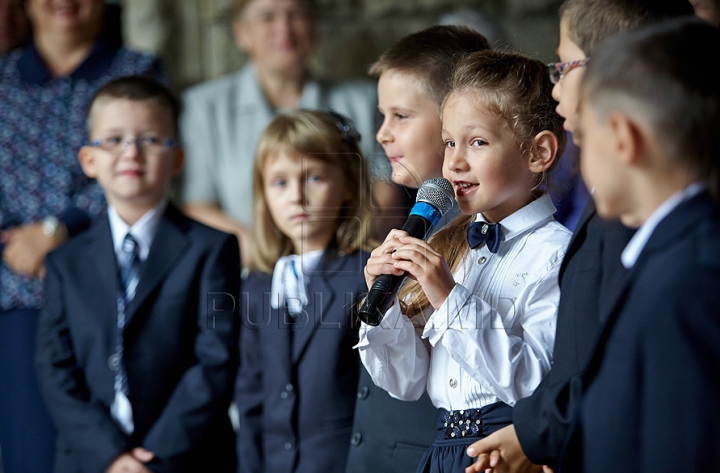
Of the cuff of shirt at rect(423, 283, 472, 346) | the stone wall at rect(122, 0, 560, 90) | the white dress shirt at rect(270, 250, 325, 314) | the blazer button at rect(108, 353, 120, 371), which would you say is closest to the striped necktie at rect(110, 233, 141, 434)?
the blazer button at rect(108, 353, 120, 371)

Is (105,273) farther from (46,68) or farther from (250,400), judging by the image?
(46,68)

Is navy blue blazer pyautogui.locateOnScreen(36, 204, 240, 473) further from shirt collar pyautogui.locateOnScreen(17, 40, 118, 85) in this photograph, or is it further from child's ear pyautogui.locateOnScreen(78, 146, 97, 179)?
shirt collar pyautogui.locateOnScreen(17, 40, 118, 85)

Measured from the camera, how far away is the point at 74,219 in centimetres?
233

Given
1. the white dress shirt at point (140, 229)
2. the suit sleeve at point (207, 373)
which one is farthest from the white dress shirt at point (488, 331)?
the white dress shirt at point (140, 229)

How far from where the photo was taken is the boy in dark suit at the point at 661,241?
2.91 ft

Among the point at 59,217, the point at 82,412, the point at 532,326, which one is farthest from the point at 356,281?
the point at 59,217

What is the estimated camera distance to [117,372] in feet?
6.23

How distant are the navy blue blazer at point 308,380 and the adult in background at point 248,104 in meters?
0.80

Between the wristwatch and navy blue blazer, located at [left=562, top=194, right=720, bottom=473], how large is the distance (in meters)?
1.78

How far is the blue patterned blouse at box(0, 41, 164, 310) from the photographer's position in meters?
2.34

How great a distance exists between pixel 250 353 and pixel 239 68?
5.53 ft

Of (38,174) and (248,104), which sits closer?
(38,174)

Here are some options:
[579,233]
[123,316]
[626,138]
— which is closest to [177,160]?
[123,316]

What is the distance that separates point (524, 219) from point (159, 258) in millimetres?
1006
